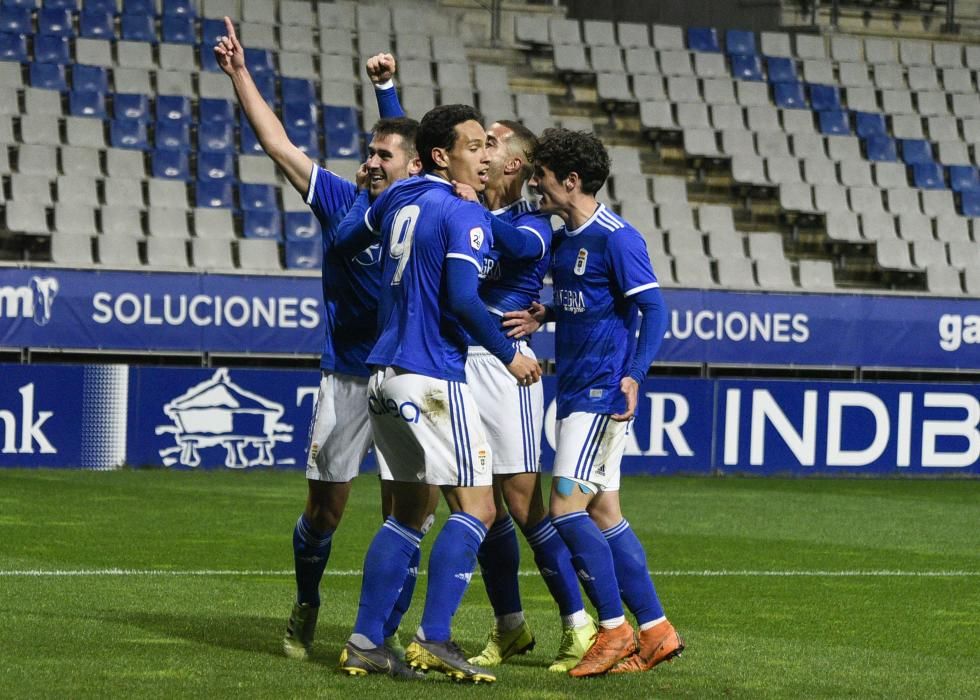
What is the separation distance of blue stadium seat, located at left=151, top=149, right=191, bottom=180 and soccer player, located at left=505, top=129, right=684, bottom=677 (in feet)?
46.1

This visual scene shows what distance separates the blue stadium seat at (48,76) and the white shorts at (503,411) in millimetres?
15230

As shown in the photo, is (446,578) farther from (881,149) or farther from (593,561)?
(881,149)

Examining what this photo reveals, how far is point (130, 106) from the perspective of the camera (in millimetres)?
20625

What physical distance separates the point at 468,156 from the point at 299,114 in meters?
15.5

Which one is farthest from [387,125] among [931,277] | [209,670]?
[931,277]

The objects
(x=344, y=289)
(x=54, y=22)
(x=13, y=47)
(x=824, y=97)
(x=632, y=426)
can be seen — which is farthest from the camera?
(x=824, y=97)

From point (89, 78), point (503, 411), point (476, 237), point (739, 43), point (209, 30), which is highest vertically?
point (739, 43)

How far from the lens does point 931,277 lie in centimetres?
2214

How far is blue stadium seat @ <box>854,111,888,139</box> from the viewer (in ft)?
80.7

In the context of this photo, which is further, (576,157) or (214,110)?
(214,110)

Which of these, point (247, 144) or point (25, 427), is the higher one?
point (247, 144)

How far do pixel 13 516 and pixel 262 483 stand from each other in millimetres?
3868

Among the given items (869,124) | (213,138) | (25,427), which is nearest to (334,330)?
(25,427)

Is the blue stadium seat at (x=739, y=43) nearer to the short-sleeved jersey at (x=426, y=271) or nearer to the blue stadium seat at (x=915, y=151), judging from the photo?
the blue stadium seat at (x=915, y=151)
